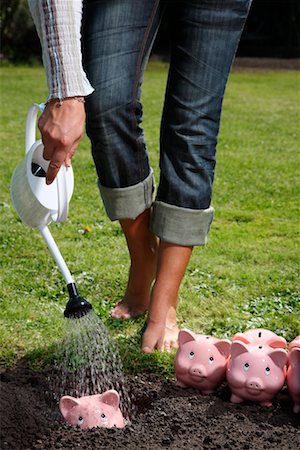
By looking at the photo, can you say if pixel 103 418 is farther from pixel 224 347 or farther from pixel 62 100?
pixel 62 100

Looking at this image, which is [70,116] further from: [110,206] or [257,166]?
[257,166]

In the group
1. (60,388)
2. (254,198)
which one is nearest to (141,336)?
(60,388)

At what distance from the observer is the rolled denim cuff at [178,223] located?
8.87 ft

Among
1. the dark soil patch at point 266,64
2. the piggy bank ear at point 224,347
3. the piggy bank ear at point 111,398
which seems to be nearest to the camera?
the piggy bank ear at point 111,398

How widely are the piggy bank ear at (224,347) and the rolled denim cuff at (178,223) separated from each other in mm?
425

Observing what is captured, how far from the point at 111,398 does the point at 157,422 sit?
0.14m

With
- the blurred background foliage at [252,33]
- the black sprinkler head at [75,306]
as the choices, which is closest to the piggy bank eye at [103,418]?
the black sprinkler head at [75,306]

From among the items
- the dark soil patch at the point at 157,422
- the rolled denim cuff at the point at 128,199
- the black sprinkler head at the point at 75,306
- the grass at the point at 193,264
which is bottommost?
the grass at the point at 193,264

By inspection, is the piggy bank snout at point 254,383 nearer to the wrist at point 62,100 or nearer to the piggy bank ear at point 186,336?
the piggy bank ear at point 186,336

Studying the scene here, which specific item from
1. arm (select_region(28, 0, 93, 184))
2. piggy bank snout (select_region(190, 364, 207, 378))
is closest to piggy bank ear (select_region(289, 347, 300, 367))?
piggy bank snout (select_region(190, 364, 207, 378))

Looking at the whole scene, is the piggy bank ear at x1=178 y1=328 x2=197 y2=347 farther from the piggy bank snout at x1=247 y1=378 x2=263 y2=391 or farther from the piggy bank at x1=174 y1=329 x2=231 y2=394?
the piggy bank snout at x1=247 y1=378 x2=263 y2=391

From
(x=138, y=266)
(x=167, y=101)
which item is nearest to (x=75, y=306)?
(x=138, y=266)

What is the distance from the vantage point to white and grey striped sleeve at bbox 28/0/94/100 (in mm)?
1976

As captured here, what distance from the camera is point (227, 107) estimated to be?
8.43 m
